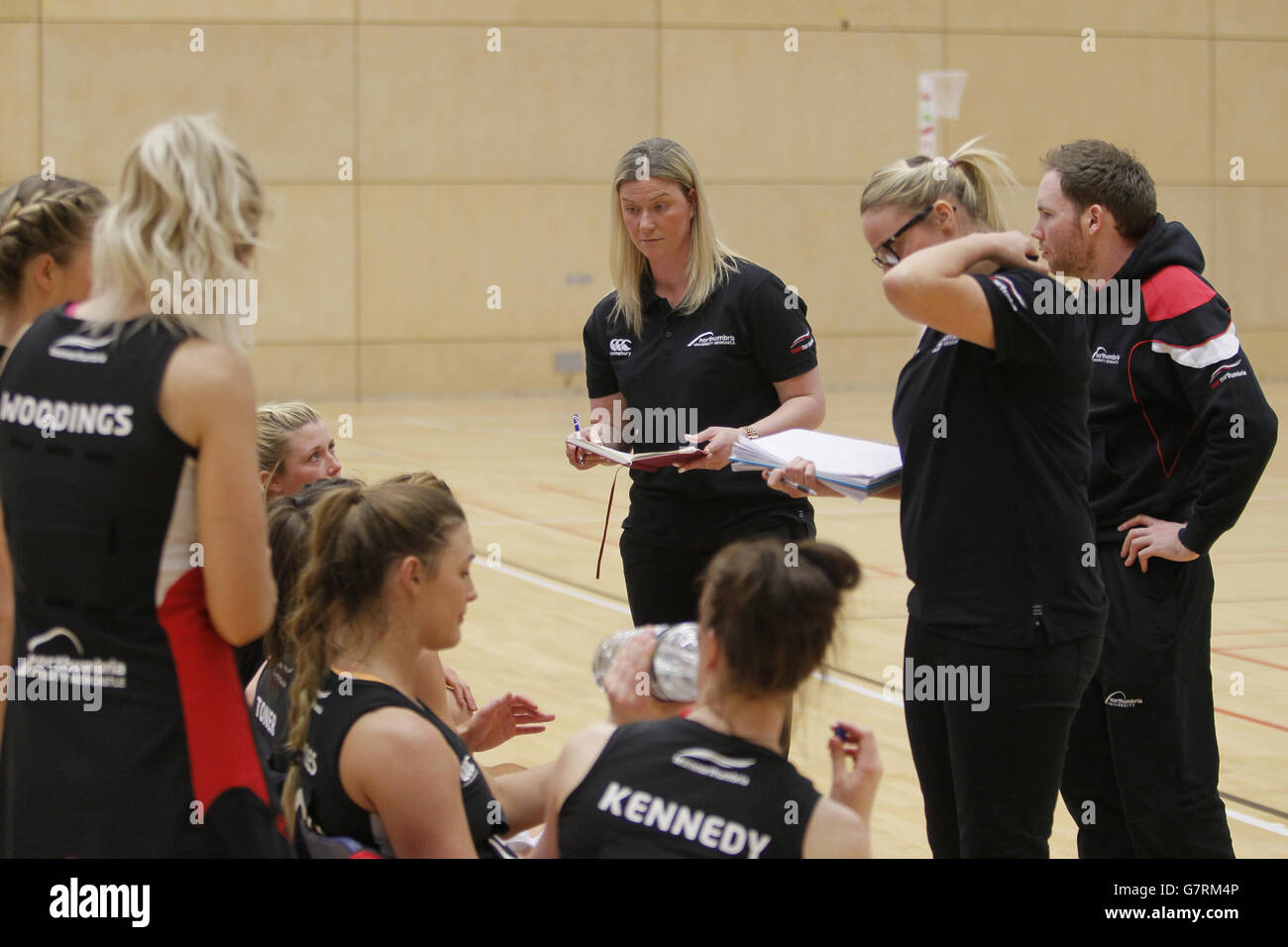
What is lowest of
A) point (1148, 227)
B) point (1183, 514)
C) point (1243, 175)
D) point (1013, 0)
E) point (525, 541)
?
point (525, 541)

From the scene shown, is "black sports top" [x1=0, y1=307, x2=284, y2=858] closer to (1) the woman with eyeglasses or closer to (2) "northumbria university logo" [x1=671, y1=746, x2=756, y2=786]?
(2) "northumbria university logo" [x1=671, y1=746, x2=756, y2=786]

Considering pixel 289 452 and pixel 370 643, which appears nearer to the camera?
pixel 370 643

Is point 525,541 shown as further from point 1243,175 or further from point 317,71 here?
point 1243,175

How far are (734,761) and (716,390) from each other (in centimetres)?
171

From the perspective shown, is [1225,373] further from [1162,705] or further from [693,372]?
[693,372]

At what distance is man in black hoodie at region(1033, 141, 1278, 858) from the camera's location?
3.06 metres

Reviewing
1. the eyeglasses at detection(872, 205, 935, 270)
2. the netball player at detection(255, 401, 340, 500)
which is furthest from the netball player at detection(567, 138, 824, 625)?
the eyeglasses at detection(872, 205, 935, 270)

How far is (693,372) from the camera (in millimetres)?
3506

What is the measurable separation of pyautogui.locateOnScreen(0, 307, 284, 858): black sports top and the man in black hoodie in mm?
1952

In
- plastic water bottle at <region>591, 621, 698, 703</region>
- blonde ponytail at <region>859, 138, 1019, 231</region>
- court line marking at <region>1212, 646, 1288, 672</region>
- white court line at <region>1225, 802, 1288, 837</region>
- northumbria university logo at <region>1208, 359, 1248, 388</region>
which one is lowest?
white court line at <region>1225, 802, 1288, 837</region>

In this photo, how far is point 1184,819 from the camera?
308cm

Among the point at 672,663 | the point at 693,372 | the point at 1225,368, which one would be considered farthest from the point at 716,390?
the point at 672,663
